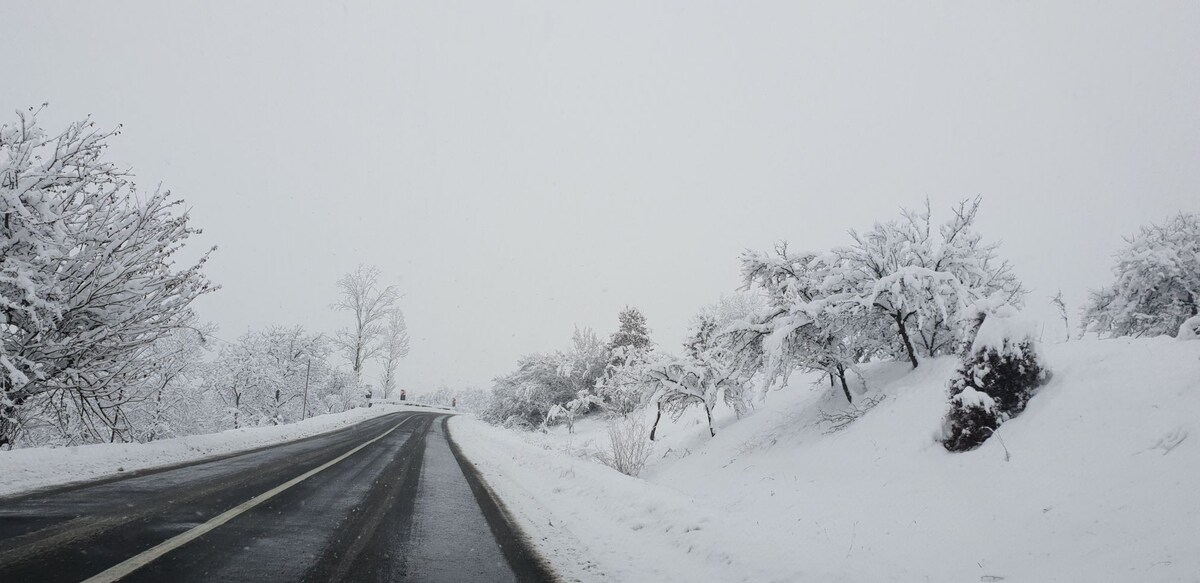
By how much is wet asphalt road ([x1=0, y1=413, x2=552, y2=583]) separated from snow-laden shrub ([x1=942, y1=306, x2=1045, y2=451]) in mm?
6500

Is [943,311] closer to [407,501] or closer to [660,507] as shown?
[660,507]

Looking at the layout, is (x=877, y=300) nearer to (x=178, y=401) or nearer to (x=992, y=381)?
(x=992, y=381)

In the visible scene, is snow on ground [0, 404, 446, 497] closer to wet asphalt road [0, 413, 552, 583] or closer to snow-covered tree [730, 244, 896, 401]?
wet asphalt road [0, 413, 552, 583]

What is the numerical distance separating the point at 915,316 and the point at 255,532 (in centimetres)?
1218

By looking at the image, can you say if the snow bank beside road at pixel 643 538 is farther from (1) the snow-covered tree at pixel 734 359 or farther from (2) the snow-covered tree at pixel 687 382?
(2) the snow-covered tree at pixel 687 382

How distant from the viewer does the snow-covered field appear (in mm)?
4066

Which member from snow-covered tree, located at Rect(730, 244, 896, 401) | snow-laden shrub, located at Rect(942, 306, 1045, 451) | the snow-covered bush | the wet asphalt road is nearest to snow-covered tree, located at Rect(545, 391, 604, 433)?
the snow-covered bush

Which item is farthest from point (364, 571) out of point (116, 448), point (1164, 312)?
point (1164, 312)

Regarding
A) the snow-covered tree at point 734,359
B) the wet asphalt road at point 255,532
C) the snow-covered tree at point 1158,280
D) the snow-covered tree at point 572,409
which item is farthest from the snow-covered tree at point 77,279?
the snow-covered tree at point 1158,280

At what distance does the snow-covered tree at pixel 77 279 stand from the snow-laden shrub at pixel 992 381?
37.2ft

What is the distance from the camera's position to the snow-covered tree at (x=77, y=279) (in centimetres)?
592

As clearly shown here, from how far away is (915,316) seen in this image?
1111cm

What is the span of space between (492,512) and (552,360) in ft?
95.5

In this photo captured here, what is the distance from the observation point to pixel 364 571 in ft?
11.1
